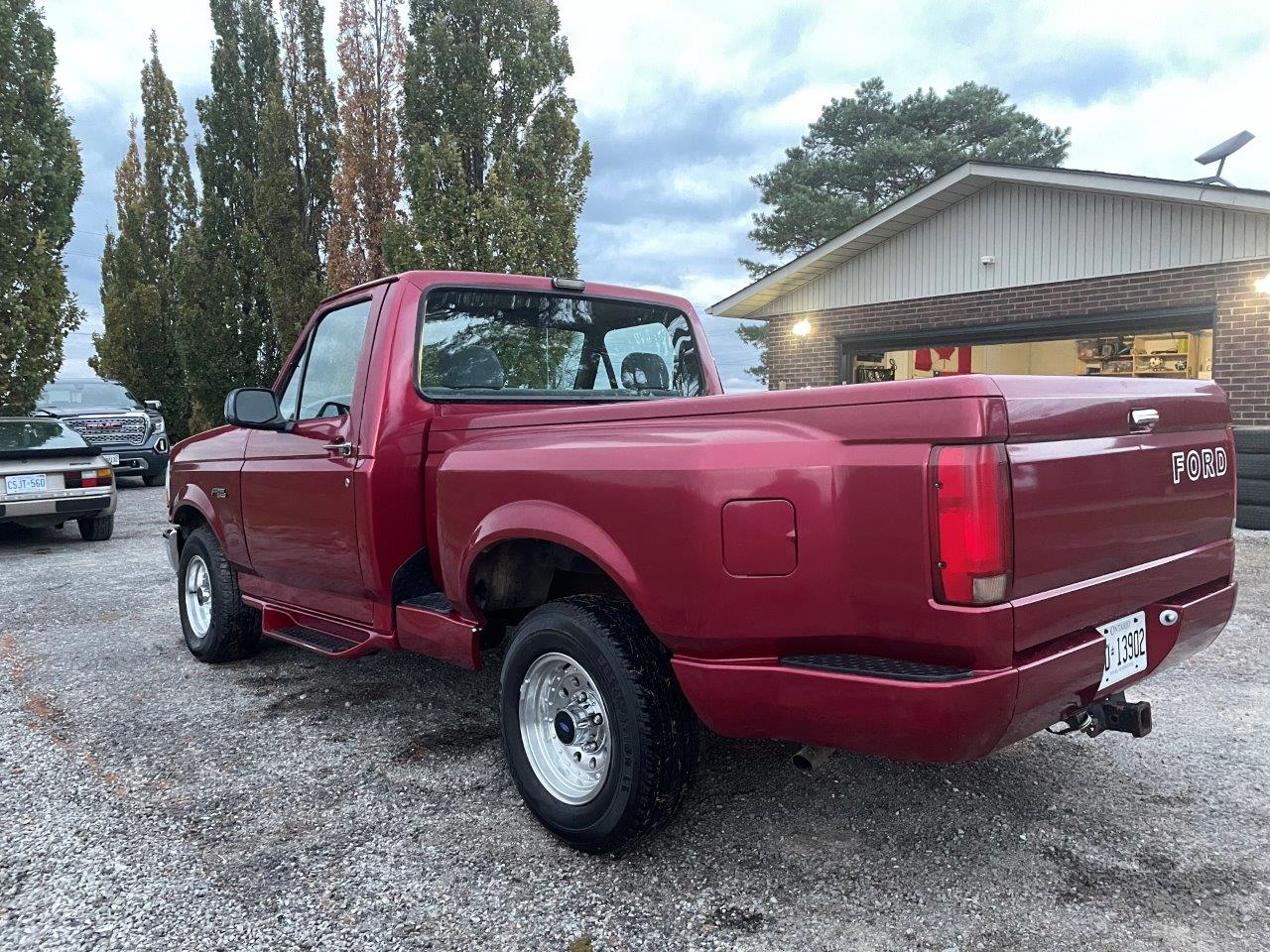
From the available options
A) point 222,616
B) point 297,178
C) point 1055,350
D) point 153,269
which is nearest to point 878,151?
point 1055,350

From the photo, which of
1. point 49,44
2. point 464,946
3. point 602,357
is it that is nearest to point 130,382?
point 49,44

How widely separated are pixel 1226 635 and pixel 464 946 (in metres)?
4.84

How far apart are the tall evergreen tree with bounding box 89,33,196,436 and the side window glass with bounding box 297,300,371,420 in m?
20.1

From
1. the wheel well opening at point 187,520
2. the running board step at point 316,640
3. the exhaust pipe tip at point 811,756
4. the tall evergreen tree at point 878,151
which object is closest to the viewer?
the exhaust pipe tip at point 811,756

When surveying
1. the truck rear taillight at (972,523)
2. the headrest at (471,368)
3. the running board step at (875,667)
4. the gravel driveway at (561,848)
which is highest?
the headrest at (471,368)

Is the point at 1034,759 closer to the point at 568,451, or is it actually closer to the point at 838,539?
the point at 838,539

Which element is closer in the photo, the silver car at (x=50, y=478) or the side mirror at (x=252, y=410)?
the side mirror at (x=252, y=410)

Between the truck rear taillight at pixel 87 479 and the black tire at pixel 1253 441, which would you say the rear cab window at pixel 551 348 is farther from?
the truck rear taillight at pixel 87 479

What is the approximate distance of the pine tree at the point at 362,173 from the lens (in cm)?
1811

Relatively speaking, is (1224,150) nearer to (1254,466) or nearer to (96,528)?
(1254,466)

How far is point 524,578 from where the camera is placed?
3.17 m

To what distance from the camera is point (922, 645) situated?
2.05 m

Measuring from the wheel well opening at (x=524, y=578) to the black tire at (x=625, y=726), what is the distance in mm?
244

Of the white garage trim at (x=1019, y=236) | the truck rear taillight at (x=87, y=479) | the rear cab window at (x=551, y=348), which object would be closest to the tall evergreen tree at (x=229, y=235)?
the truck rear taillight at (x=87, y=479)
